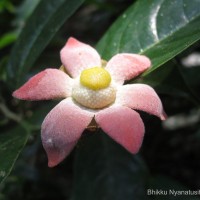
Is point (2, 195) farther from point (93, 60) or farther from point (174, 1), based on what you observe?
point (174, 1)

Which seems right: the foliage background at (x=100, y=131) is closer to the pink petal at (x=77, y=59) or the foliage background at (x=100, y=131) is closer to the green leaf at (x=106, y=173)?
the green leaf at (x=106, y=173)

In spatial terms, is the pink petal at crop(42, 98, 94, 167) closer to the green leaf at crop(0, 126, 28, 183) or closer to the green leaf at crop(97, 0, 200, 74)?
the green leaf at crop(0, 126, 28, 183)

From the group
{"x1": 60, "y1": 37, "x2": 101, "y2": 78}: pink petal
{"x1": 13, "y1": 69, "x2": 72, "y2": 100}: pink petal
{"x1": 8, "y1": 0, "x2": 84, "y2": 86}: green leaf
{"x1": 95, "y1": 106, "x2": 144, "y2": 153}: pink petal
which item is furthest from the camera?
{"x1": 8, "y1": 0, "x2": 84, "y2": 86}: green leaf

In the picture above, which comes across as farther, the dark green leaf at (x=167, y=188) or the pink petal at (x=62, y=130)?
the dark green leaf at (x=167, y=188)

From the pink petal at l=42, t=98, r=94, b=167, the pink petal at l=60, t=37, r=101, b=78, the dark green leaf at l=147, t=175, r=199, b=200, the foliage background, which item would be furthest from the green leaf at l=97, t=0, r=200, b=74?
the dark green leaf at l=147, t=175, r=199, b=200

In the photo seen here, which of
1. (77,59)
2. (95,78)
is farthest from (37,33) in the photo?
(95,78)

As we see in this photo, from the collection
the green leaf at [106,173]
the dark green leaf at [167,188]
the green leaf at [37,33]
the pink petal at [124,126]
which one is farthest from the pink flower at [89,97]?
the dark green leaf at [167,188]
